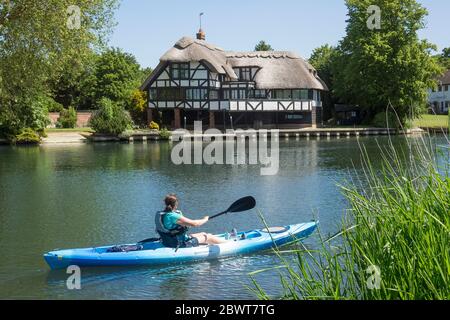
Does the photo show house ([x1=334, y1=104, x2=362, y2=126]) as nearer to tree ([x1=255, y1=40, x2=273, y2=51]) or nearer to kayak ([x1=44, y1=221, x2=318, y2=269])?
tree ([x1=255, y1=40, x2=273, y2=51])

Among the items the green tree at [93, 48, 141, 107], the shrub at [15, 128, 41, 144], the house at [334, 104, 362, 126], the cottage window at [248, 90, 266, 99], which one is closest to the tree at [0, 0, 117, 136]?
the shrub at [15, 128, 41, 144]

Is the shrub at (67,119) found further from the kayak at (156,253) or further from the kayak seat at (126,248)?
the kayak seat at (126,248)

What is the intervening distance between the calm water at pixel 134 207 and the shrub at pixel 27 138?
9472 mm

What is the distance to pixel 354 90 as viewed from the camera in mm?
64375

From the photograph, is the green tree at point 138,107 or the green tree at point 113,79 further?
the green tree at point 113,79

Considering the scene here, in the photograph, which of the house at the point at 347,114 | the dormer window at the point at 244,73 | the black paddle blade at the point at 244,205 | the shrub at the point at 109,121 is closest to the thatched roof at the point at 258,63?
the dormer window at the point at 244,73

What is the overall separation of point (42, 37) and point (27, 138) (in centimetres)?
2998

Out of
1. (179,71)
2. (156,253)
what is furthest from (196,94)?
(156,253)

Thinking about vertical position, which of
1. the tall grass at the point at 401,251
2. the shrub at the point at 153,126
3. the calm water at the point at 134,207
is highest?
the shrub at the point at 153,126

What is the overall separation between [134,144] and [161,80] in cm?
930

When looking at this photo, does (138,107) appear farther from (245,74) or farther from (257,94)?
(257,94)

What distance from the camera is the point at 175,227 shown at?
47.0 feet

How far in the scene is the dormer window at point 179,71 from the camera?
61531 mm
